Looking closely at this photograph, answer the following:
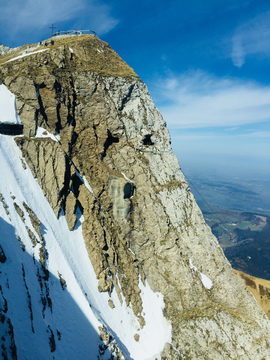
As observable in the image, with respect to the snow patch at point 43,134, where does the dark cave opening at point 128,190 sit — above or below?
below

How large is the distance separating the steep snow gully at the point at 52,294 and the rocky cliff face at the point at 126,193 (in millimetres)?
1333

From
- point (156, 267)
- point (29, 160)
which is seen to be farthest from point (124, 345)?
point (29, 160)

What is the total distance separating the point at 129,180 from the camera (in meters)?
36.2

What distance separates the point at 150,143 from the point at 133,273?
27.5m

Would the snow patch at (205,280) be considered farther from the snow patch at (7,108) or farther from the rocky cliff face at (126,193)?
the snow patch at (7,108)

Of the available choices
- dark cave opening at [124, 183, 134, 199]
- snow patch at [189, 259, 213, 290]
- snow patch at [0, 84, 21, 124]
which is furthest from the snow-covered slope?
dark cave opening at [124, 183, 134, 199]

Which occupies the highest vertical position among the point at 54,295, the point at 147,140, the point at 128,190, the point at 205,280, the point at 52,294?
the point at 147,140

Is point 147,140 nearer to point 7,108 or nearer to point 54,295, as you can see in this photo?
point 7,108

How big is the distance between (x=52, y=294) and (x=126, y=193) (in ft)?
65.2

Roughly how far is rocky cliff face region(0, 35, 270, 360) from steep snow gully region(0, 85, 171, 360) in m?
1.33

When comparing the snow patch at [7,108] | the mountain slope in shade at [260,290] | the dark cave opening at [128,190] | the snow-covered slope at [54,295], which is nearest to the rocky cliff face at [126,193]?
the dark cave opening at [128,190]

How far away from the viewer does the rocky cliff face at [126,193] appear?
30.1 m

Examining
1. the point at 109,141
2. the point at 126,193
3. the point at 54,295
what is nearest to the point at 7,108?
the point at 109,141

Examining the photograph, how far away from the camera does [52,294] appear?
22.2 meters
